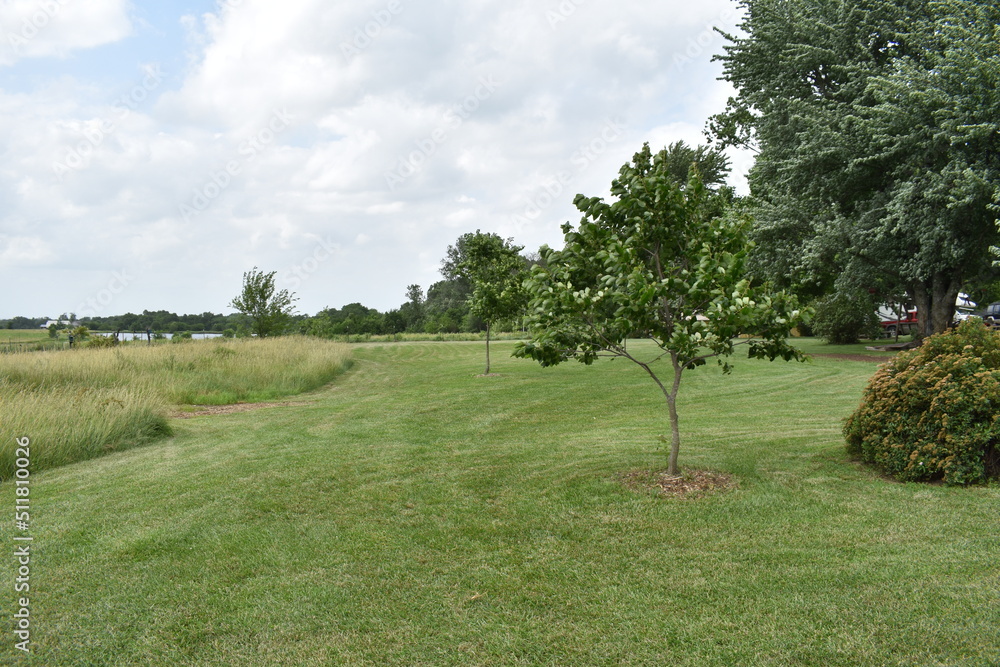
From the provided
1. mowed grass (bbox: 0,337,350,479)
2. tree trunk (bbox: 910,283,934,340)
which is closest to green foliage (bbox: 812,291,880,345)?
tree trunk (bbox: 910,283,934,340)

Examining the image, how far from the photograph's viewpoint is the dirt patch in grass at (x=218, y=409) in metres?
12.3

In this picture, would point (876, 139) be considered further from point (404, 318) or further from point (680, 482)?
point (404, 318)

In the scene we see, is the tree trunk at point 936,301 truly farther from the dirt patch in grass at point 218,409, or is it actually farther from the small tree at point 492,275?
the dirt patch in grass at point 218,409

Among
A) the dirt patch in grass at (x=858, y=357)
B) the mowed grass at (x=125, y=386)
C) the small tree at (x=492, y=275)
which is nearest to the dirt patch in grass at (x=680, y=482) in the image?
the mowed grass at (x=125, y=386)

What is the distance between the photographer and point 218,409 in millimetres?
13227

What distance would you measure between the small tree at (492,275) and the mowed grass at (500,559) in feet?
38.3

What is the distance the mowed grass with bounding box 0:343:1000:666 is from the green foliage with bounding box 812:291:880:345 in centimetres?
2544

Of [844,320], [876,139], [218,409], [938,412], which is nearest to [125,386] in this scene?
[218,409]

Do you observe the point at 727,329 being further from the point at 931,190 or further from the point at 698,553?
the point at 931,190

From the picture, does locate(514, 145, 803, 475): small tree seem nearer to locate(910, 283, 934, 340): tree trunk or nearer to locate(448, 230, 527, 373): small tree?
locate(448, 230, 527, 373): small tree

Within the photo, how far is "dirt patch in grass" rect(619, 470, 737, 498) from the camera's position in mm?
6184

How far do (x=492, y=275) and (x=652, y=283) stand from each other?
50.4 ft

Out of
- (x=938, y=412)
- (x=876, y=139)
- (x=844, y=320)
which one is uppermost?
(x=876, y=139)

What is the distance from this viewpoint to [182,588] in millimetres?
4238
